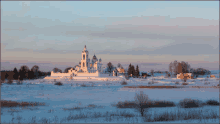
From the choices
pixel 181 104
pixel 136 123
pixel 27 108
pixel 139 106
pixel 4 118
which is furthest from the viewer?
pixel 181 104

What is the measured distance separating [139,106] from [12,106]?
10441 mm

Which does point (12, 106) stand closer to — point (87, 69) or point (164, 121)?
point (164, 121)

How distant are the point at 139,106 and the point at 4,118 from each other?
30.3 ft

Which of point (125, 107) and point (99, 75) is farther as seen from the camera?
point (99, 75)

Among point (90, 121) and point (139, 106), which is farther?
point (139, 106)

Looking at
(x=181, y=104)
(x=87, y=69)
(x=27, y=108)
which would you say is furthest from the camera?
(x=87, y=69)

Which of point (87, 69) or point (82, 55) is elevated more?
point (82, 55)

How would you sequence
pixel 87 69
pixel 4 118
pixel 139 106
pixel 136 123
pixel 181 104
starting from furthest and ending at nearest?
pixel 87 69, pixel 181 104, pixel 139 106, pixel 4 118, pixel 136 123

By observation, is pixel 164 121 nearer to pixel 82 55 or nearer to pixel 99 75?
pixel 99 75

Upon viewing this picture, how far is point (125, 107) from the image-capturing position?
720 inches

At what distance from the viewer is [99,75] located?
269 ft

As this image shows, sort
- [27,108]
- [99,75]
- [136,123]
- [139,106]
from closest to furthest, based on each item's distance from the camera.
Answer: [136,123] < [139,106] < [27,108] < [99,75]

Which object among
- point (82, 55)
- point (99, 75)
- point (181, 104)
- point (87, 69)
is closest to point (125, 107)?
point (181, 104)

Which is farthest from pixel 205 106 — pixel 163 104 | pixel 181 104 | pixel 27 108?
pixel 27 108
